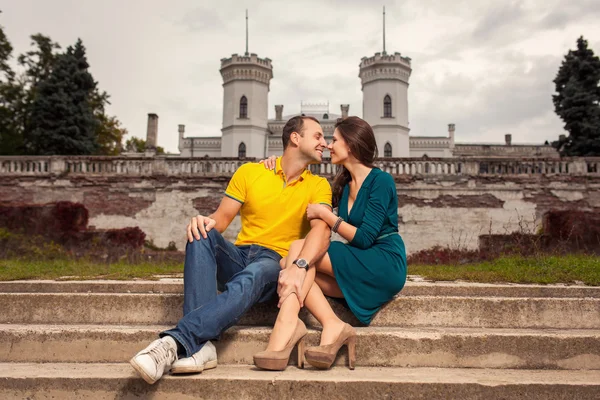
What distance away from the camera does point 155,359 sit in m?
2.47

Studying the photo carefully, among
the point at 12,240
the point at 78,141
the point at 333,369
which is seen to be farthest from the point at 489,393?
the point at 78,141

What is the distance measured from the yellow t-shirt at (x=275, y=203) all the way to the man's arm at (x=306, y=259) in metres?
0.27

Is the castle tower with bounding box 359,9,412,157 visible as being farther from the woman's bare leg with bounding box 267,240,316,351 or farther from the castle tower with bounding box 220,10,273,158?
the woman's bare leg with bounding box 267,240,316,351

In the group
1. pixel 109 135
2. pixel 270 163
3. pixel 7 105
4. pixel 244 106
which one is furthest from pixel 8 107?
pixel 270 163

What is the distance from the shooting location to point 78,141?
982 inches

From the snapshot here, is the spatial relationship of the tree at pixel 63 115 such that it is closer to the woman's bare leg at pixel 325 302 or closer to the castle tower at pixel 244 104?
the castle tower at pixel 244 104

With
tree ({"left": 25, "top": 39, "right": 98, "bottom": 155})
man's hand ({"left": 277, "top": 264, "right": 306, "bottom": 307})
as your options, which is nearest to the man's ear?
man's hand ({"left": 277, "top": 264, "right": 306, "bottom": 307})

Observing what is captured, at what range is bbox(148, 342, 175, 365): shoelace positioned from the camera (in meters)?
2.48

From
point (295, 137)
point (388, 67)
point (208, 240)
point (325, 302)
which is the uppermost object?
Answer: point (388, 67)

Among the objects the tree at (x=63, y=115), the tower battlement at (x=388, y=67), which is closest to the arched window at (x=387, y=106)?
the tower battlement at (x=388, y=67)

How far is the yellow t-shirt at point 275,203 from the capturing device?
3662 mm

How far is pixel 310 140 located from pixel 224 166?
43.5 ft

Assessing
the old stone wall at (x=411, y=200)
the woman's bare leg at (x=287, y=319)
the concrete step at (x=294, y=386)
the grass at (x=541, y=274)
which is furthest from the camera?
the old stone wall at (x=411, y=200)

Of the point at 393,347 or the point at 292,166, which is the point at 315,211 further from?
the point at 393,347
